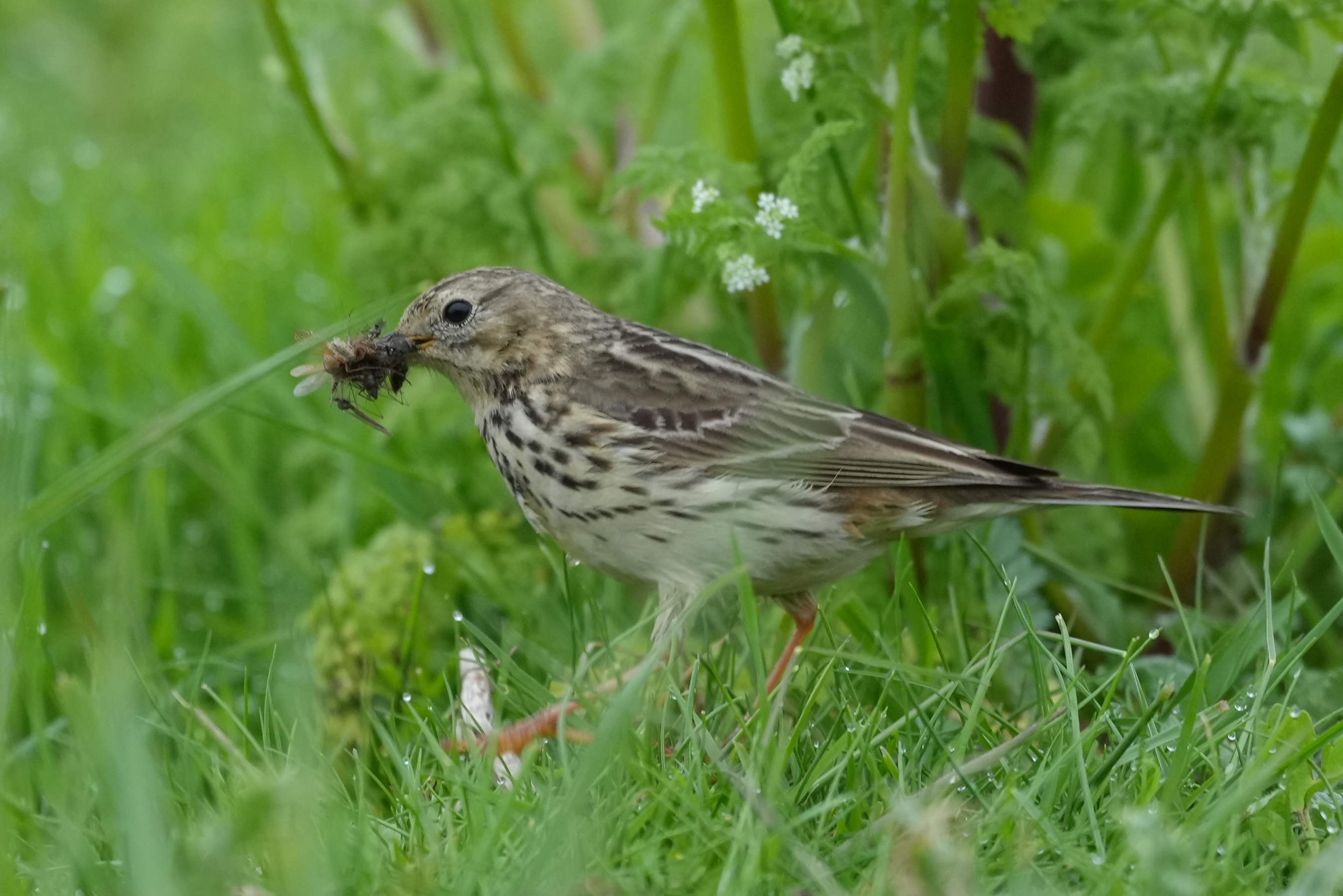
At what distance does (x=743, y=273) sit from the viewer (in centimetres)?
343

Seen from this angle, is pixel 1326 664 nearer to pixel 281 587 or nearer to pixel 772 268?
pixel 772 268

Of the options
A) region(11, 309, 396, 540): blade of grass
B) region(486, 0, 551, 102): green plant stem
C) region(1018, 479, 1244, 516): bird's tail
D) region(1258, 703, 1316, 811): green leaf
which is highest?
region(486, 0, 551, 102): green plant stem

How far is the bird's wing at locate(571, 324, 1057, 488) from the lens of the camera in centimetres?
351

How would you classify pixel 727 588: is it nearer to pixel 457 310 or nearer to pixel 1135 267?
pixel 457 310

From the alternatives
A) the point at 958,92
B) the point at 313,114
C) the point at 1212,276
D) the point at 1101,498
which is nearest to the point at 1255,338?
the point at 1212,276

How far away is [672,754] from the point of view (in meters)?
2.91

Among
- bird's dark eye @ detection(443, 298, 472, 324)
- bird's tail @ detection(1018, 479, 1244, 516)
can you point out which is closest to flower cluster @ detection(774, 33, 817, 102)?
bird's dark eye @ detection(443, 298, 472, 324)

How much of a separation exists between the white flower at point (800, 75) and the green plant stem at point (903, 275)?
0.20 meters

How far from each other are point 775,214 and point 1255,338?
4.82 feet

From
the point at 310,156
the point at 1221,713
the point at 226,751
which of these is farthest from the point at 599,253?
the point at 310,156

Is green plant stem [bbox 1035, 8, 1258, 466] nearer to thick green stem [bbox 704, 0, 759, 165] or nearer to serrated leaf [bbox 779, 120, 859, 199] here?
serrated leaf [bbox 779, 120, 859, 199]

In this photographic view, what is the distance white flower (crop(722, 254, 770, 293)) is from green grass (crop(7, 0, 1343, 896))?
7cm

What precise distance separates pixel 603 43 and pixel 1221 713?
9.49ft

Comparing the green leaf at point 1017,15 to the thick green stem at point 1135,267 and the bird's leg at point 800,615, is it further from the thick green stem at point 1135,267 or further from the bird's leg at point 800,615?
the bird's leg at point 800,615
